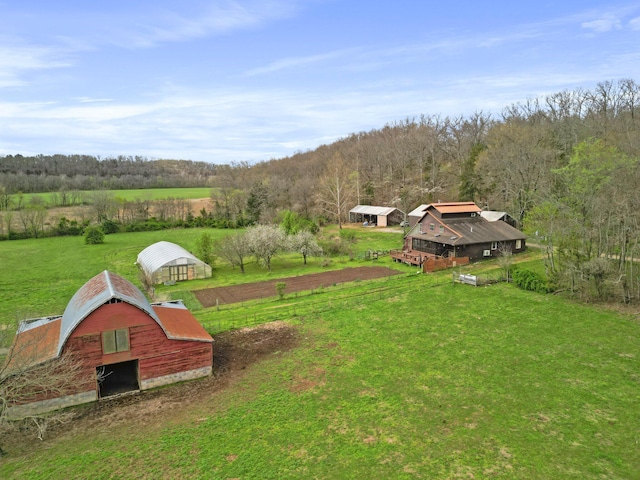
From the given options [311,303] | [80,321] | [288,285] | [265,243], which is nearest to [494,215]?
[265,243]

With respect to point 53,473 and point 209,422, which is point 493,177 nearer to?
point 209,422

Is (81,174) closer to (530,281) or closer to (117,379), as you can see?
(117,379)

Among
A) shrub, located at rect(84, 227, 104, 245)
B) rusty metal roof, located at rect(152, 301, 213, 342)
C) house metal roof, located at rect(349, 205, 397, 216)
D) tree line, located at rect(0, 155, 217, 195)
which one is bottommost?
rusty metal roof, located at rect(152, 301, 213, 342)

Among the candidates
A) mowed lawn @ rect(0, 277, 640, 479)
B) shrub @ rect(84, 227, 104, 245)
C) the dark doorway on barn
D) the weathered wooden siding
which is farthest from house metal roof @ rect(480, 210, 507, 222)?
shrub @ rect(84, 227, 104, 245)

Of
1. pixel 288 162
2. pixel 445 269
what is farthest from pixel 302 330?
pixel 288 162

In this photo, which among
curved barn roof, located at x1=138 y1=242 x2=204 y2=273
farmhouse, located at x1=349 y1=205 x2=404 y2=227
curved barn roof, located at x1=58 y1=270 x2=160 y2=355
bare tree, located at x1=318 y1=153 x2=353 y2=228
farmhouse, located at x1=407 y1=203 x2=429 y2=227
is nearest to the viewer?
curved barn roof, located at x1=58 y1=270 x2=160 y2=355

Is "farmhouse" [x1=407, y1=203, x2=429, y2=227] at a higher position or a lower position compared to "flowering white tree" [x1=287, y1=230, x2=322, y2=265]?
higher

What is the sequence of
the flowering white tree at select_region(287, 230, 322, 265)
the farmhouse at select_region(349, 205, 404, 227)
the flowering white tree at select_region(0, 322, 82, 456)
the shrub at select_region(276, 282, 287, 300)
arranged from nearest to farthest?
the flowering white tree at select_region(0, 322, 82, 456), the shrub at select_region(276, 282, 287, 300), the flowering white tree at select_region(287, 230, 322, 265), the farmhouse at select_region(349, 205, 404, 227)

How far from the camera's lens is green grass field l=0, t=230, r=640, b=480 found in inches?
465

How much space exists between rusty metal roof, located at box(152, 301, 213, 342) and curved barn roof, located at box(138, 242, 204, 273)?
15214mm

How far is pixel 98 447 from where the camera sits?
1298 cm

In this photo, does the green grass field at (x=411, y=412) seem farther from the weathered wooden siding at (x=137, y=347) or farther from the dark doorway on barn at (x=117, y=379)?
the dark doorway on barn at (x=117, y=379)

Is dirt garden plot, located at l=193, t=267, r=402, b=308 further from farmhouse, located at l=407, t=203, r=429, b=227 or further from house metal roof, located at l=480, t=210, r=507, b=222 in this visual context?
farmhouse, located at l=407, t=203, r=429, b=227

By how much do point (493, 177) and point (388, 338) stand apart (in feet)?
143
